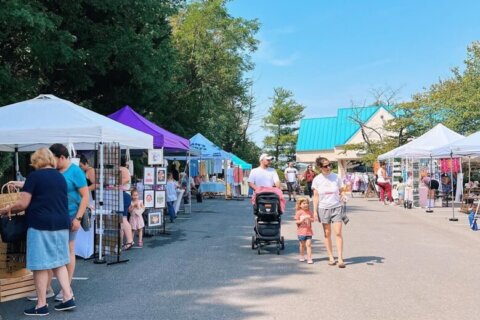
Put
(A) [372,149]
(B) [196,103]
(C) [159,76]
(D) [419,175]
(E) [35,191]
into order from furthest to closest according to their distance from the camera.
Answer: (A) [372,149], (B) [196,103], (D) [419,175], (C) [159,76], (E) [35,191]

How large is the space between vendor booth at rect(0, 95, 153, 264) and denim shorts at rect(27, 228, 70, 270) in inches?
134

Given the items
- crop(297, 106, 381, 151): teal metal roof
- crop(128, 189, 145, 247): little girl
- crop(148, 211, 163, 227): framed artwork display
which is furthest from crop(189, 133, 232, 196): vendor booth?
crop(297, 106, 381, 151): teal metal roof

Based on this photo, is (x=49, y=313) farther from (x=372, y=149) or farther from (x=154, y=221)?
(x=372, y=149)

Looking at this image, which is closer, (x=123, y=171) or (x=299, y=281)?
(x=299, y=281)

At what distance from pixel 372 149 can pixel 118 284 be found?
33137mm

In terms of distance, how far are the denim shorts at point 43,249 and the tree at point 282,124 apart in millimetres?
55141

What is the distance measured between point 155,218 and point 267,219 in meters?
3.35

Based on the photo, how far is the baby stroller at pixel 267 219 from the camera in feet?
30.5

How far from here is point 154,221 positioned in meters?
11.6

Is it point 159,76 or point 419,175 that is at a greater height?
point 159,76

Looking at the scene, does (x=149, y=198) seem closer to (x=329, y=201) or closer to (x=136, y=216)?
(x=136, y=216)

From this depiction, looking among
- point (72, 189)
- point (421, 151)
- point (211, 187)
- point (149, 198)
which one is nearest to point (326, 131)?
point (211, 187)

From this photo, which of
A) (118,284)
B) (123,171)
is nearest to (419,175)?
(123,171)

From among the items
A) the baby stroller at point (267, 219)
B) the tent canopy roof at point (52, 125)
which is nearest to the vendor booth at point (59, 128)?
the tent canopy roof at point (52, 125)
